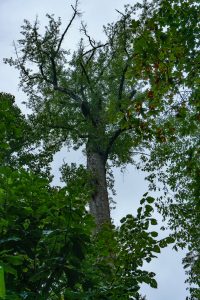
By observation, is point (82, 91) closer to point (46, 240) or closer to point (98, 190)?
point (98, 190)

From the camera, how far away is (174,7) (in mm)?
5898

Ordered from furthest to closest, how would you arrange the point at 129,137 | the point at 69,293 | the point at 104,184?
the point at 129,137 < the point at 104,184 < the point at 69,293

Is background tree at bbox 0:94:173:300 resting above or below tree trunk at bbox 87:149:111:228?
below

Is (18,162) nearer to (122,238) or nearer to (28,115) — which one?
(28,115)

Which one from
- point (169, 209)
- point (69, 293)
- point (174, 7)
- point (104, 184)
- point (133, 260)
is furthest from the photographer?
point (169, 209)

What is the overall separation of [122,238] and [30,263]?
111 centimetres

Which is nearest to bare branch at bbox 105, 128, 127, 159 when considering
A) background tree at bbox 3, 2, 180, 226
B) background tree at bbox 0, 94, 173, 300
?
background tree at bbox 3, 2, 180, 226

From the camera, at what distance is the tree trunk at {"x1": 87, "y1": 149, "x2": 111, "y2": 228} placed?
1365cm

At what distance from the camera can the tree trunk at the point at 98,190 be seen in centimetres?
1365

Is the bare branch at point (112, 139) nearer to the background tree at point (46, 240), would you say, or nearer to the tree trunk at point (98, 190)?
the tree trunk at point (98, 190)

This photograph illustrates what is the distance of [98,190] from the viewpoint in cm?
1452

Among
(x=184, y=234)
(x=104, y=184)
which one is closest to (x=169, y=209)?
(x=184, y=234)

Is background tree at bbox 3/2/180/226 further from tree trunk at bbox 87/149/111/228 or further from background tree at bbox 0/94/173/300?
background tree at bbox 0/94/173/300

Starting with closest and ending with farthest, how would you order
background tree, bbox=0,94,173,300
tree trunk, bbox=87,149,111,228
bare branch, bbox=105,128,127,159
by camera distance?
background tree, bbox=0,94,173,300, tree trunk, bbox=87,149,111,228, bare branch, bbox=105,128,127,159
